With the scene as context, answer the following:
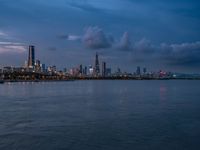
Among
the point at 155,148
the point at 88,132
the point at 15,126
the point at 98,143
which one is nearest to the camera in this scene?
the point at 155,148

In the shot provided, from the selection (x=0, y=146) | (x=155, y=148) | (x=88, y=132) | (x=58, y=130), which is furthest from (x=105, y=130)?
(x=0, y=146)

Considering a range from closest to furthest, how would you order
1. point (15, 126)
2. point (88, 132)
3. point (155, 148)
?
point (155, 148)
point (88, 132)
point (15, 126)

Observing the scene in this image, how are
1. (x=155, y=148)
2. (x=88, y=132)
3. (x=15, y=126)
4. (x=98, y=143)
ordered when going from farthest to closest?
(x=15, y=126) → (x=88, y=132) → (x=98, y=143) → (x=155, y=148)

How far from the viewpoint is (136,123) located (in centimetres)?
2545

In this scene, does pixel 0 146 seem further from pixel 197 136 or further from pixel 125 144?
pixel 197 136

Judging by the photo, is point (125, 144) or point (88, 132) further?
point (88, 132)

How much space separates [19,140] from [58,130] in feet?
12.1

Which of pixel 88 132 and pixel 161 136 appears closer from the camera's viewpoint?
pixel 161 136

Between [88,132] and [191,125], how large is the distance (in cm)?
800

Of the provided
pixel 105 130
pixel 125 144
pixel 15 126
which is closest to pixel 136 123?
pixel 105 130

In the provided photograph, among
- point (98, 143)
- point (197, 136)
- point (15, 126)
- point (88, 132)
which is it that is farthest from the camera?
point (15, 126)

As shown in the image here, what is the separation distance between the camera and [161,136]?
2045cm

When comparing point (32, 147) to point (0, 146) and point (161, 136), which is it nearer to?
point (0, 146)

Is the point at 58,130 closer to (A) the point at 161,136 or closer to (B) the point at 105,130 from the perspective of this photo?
(B) the point at 105,130
